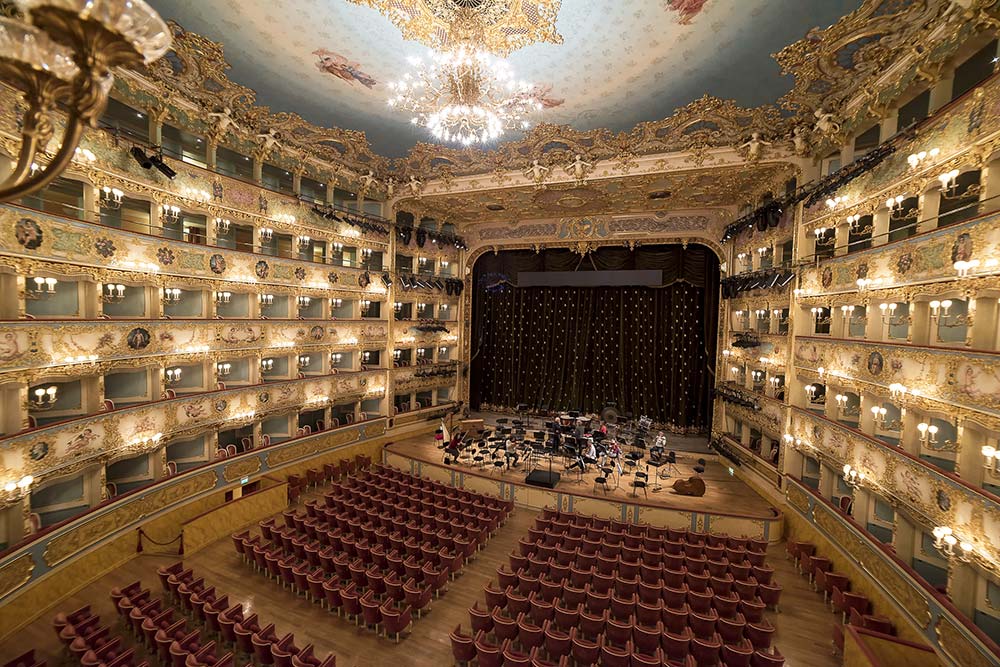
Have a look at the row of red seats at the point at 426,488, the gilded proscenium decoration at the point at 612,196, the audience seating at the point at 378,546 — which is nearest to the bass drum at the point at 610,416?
the row of red seats at the point at 426,488

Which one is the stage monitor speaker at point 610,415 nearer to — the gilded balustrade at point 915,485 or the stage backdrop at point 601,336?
the stage backdrop at point 601,336

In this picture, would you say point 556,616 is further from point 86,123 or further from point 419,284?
point 419,284

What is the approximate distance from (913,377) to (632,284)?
53.7ft

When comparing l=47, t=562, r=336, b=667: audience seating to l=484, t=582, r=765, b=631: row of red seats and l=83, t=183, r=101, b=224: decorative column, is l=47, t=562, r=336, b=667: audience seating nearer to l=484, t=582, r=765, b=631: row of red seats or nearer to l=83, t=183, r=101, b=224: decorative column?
l=484, t=582, r=765, b=631: row of red seats

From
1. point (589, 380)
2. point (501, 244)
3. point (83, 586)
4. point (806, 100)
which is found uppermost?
point (806, 100)

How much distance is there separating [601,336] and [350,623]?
67.8 ft

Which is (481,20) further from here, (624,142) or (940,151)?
(940,151)

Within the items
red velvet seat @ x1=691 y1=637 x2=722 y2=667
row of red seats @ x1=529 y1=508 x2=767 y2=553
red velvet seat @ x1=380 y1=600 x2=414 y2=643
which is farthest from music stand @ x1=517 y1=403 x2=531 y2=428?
red velvet seat @ x1=691 y1=637 x2=722 y2=667

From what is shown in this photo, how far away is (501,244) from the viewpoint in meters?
26.2

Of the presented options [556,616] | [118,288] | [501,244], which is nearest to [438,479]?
[556,616]

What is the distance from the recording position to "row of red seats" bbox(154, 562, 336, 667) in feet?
25.6

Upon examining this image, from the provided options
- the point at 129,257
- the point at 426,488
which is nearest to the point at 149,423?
the point at 129,257

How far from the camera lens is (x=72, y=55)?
2.37 metres

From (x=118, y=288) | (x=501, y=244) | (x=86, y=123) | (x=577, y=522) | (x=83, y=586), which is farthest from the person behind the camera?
(x=501, y=244)
